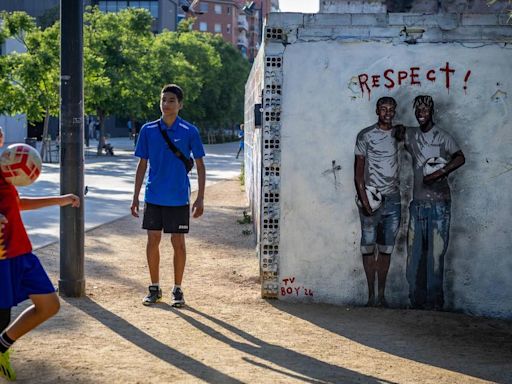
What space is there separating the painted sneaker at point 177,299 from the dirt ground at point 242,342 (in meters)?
0.07

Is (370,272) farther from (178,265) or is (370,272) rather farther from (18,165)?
(18,165)

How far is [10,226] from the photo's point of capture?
15.5ft

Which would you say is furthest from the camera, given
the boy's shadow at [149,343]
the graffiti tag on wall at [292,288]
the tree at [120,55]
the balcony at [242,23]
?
the balcony at [242,23]

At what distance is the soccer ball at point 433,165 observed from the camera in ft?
23.7

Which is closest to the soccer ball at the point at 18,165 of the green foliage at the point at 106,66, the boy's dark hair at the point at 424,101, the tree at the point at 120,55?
the boy's dark hair at the point at 424,101

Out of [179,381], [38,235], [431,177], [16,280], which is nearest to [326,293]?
[431,177]

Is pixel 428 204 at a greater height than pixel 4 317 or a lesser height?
greater

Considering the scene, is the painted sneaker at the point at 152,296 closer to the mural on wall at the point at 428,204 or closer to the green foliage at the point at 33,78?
the mural on wall at the point at 428,204

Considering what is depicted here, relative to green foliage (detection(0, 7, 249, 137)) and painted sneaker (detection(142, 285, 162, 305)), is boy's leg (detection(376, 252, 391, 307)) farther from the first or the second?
green foliage (detection(0, 7, 249, 137))

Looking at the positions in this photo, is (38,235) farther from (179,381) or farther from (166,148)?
(179,381)

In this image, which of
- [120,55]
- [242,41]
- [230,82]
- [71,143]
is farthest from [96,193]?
[242,41]

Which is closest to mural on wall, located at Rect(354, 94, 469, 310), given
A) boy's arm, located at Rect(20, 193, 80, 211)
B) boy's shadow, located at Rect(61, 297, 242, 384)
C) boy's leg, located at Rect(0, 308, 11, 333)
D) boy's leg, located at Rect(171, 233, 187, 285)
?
boy's leg, located at Rect(171, 233, 187, 285)

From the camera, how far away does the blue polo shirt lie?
281 inches

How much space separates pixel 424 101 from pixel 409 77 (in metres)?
0.25
